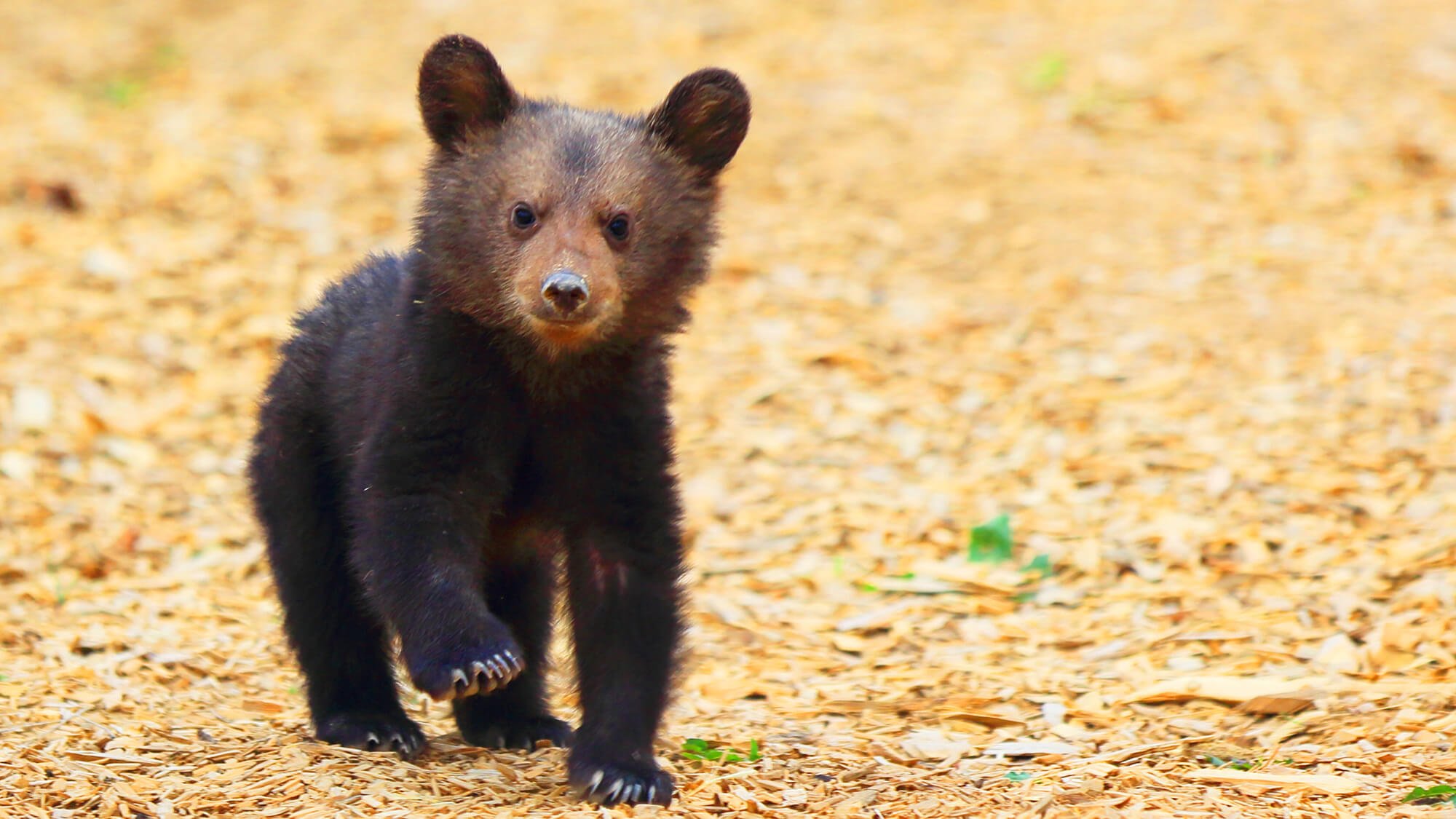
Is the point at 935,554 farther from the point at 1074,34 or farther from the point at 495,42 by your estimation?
the point at 495,42

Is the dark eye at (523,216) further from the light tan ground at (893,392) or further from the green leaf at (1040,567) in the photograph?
the green leaf at (1040,567)

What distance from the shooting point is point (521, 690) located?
5.14 metres

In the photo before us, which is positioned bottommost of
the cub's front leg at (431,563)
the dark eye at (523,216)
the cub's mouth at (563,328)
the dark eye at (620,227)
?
the cub's front leg at (431,563)

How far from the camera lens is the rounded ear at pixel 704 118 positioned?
4.88 meters

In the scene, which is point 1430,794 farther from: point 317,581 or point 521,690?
point 317,581

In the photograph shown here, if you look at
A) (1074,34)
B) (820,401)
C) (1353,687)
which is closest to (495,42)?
(1074,34)

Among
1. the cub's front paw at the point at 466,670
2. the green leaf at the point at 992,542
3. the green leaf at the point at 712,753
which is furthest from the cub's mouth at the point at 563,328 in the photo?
the green leaf at the point at 992,542

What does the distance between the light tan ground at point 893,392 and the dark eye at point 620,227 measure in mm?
1498

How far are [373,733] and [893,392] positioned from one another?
3887 millimetres

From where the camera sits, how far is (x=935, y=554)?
6633 millimetres

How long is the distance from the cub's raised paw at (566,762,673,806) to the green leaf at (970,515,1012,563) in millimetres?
2508

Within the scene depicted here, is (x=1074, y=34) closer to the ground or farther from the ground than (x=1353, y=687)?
farther from the ground

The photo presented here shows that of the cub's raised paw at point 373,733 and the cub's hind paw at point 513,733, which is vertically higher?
the cub's raised paw at point 373,733

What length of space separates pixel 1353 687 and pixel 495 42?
8.63m
